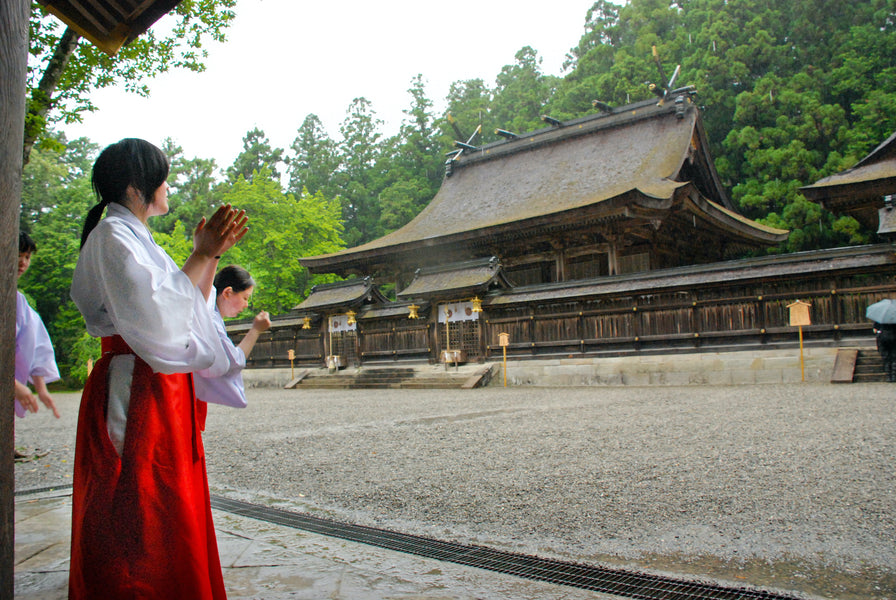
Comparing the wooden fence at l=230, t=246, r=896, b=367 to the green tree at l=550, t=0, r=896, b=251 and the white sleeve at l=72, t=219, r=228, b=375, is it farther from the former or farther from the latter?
the white sleeve at l=72, t=219, r=228, b=375

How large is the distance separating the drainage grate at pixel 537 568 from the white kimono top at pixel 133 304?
1.51m

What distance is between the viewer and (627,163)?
61.6ft

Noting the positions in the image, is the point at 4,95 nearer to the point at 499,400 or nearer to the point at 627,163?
the point at 499,400

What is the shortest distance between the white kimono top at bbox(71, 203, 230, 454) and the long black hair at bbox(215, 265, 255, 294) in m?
1.02

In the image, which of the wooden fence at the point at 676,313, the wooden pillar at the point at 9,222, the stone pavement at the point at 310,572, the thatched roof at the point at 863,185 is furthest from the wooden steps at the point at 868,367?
the wooden pillar at the point at 9,222

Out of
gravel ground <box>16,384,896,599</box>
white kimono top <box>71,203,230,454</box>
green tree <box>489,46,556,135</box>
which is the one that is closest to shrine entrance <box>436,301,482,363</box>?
gravel ground <box>16,384,896,599</box>

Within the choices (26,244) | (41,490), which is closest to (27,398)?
(26,244)

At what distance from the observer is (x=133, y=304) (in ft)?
5.10

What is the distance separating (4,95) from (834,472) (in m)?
4.62

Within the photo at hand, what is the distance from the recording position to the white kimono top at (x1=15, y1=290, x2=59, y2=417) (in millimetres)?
3322

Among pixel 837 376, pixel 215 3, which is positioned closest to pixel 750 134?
pixel 837 376

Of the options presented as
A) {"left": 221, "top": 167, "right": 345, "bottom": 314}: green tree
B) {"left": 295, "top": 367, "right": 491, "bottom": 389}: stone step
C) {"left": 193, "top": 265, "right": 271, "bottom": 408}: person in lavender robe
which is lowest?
{"left": 295, "top": 367, "right": 491, "bottom": 389}: stone step

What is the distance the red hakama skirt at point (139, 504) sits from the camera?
1567 mm

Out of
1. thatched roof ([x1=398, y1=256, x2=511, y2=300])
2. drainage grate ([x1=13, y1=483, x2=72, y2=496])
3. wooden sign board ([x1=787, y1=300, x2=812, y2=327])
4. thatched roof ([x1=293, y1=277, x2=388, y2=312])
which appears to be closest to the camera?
drainage grate ([x1=13, y1=483, x2=72, y2=496])
